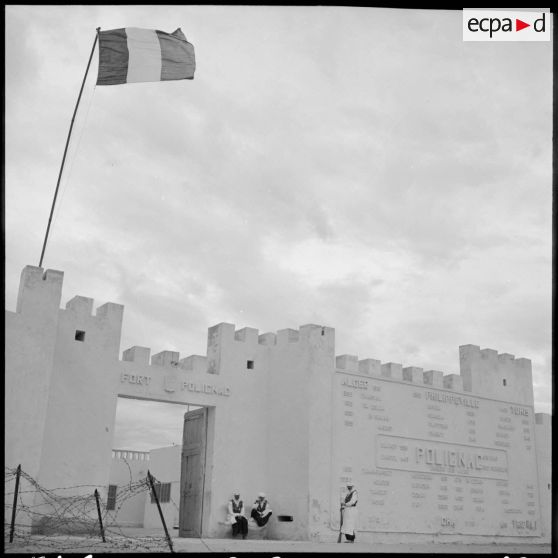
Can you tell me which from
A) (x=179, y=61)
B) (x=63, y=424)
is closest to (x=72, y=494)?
(x=63, y=424)

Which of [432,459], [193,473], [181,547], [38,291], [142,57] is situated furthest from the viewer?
[432,459]

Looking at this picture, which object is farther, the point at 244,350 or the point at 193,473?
the point at 244,350

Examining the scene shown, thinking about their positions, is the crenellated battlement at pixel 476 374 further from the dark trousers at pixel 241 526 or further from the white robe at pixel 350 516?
the dark trousers at pixel 241 526

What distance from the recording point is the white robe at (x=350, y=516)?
1448cm

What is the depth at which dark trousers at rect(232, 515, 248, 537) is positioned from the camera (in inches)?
564

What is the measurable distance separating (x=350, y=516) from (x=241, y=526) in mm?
2284

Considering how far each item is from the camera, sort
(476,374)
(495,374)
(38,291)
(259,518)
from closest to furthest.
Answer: (38,291) < (259,518) < (476,374) < (495,374)

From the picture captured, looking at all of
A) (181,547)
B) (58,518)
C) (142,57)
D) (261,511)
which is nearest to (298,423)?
(261,511)

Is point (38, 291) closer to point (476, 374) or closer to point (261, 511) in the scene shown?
point (261, 511)

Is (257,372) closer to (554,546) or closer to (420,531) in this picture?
(420,531)

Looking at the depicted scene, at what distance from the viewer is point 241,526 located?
14352mm

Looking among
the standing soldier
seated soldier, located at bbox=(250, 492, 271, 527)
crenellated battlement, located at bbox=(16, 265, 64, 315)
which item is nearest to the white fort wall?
A: crenellated battlement, located at bbox=(16, 265, 64, 315)

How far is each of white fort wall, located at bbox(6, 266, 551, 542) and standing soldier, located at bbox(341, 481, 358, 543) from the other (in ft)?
1.56

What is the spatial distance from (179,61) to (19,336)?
6.40m
